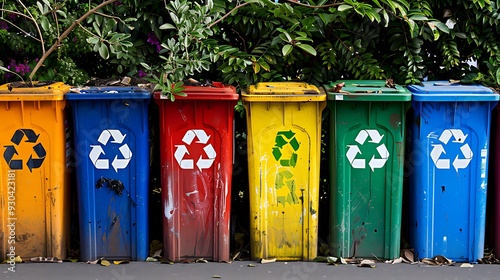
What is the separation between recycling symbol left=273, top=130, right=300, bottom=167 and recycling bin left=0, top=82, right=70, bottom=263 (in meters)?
1.57

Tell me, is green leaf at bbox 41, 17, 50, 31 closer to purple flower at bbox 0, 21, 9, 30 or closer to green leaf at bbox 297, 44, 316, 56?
purple flower at bbox 0, 21, 9, 30

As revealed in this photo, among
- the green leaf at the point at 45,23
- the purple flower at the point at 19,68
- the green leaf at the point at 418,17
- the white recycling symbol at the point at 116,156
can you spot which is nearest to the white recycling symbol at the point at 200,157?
the white recycling symbol at the point at 116,156

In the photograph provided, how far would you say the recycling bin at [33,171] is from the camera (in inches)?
198

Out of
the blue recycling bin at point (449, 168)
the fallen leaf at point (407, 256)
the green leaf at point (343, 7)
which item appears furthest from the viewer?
the green leaf at point (343, 7)

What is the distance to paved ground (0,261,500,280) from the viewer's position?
16.5 feet

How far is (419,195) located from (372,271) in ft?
2.17

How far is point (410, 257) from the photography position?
5.33 meters

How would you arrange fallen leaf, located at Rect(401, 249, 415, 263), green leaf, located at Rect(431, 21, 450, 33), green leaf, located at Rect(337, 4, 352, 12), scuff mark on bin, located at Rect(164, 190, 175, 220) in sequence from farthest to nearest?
green leaf, located at Rect(431, 21, 450, 33), green leaf, located at Rect(337, 4, 352, 12), fallen leaf, located at Rect(401, 249, 415, 263), scuff mark on bin, located at Rect(164, 190, 175, 220)

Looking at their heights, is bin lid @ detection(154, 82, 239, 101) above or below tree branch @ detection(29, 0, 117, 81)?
below

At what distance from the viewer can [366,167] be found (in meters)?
5.17

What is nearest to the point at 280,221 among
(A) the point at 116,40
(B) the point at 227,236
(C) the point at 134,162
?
(B) the point at 227,236

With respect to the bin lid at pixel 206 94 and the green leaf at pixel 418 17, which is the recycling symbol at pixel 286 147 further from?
the green leaf at pixel 418 17

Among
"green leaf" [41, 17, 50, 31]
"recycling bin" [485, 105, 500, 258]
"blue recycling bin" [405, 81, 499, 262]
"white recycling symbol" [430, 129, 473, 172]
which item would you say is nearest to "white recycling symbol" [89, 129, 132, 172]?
"green leaf" [41, 17, 50, 31]

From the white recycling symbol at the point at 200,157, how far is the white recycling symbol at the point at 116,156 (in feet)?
1.20
